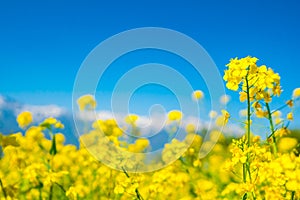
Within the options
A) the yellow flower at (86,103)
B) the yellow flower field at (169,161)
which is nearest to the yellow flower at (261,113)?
the yellow flower field at (169,161)

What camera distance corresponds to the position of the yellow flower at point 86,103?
158 inches

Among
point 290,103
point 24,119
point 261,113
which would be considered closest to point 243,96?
point 261,113

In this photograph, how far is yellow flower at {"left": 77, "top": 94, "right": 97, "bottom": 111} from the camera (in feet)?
13.2

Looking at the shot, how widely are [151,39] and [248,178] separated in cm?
174

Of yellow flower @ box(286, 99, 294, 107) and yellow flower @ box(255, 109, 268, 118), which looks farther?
yellow flower @ box(286, 99, 294, 107)

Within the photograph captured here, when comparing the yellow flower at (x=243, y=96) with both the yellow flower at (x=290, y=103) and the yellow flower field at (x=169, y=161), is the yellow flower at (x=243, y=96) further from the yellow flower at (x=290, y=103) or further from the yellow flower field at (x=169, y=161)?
the yellow flower at (x=290, y=103)

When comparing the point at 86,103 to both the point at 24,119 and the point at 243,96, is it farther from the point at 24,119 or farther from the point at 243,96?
the point at 243,96

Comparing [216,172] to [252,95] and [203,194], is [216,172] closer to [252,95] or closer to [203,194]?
[203,194]

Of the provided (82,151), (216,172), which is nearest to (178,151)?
(82,151)

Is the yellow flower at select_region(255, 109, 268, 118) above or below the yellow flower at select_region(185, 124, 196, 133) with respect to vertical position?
below

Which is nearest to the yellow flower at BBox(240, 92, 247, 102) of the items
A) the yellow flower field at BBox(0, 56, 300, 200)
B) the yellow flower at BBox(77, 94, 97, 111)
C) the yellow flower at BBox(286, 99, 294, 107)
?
the yellow flower field at BBox(0, 56, 300, 200)

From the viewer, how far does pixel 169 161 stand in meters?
3.38

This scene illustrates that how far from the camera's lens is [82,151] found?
437cm

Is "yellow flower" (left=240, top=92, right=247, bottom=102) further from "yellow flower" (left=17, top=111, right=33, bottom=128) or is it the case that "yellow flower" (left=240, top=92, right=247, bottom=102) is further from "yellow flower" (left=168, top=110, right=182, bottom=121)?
"yellow flower" (left=17, top=111, right=33, bottom=128)
